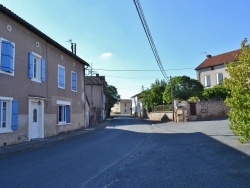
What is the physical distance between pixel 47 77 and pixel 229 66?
1163 centimetres

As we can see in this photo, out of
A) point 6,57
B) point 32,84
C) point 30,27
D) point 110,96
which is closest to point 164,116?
point 32,84

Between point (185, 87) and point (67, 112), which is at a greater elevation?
point (185, 87)

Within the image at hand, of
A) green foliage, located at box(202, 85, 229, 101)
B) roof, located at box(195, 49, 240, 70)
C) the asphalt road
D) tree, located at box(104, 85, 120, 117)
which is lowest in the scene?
the asphalt road

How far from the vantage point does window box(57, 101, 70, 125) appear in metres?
21.7

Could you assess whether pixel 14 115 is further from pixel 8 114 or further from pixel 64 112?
pixel 64 112

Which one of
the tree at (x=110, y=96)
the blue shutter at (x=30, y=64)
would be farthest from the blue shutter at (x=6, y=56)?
the tree at (x=110, y=96)

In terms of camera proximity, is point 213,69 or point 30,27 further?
point 213,69

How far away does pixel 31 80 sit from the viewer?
651 inches

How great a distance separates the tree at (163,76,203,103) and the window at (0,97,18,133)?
24.5 metres

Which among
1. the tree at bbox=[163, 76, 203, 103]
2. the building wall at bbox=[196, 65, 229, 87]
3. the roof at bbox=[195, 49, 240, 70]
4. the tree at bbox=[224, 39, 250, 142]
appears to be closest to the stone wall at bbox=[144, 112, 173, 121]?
the tree at bbox=[163, 76, 203, 103]

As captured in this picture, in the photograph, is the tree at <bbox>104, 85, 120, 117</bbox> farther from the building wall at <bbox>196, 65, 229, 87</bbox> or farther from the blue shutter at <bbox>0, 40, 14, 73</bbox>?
the blue shutter at <bbox>0, 40, 14, 73</bbox>

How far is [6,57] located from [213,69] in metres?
40.2

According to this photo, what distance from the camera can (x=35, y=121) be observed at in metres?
17.2

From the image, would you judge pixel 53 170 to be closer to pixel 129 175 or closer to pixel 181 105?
pixel 129 175
